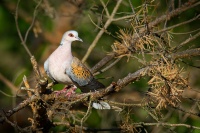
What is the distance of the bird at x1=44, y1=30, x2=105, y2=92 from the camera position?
4152mm

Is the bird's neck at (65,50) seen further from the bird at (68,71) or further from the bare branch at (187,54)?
the bare branch at (187,54)

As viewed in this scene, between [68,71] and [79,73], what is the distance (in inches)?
3.2

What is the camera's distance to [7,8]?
6.86 meters

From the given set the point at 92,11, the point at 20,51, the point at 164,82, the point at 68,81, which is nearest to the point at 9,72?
the point at 20,51

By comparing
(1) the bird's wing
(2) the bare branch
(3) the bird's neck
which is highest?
(3) the bird's neck

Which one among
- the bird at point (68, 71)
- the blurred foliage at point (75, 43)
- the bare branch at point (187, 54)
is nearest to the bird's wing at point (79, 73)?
the bird at point (68, 71)

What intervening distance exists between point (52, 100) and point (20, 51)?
4702mm

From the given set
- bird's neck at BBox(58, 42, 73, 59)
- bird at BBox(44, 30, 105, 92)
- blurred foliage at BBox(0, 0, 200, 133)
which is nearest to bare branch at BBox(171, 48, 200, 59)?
blurred foliage at BBox(0, 0, 200, 133)

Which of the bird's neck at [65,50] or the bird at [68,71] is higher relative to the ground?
the bird's neck at [65,50]

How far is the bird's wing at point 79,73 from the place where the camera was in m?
4.19

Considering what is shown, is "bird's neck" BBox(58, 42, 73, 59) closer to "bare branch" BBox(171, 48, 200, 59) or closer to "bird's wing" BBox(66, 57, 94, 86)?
"bird's wing" BBox(66, 57, 94, 86)

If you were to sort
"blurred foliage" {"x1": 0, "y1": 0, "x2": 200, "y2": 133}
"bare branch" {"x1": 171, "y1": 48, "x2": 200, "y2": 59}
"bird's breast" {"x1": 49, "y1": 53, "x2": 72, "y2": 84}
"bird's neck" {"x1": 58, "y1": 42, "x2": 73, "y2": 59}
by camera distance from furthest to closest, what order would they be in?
"blurred foliage" {"x1": 0, "y1": 0, "x2": 200, "y2": 133} → "bird's neck" {"x1": 58, "y1": 42, "x2": 73, "y2": 59} → "bird's breast" {"x1": 49, "y1": 53, "x2": 72, "y2": 84} → "bare branch" {"x1": 171, "y1": 48, "x2": 200, "y2": 59}

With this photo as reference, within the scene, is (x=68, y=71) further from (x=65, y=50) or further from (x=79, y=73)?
(x=65, y=50)

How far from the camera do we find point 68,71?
4.20 meters
